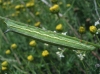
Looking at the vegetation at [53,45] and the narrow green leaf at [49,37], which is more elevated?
the narrow green leaf at [49,37]

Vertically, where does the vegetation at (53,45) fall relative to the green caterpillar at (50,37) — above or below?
below

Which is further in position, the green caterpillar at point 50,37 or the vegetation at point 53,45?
the vegetation at point 53,45

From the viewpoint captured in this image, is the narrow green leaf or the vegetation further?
the vegetation

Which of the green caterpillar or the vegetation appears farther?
the vegetation

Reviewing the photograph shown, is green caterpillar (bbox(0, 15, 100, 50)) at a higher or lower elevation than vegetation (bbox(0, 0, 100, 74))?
higher

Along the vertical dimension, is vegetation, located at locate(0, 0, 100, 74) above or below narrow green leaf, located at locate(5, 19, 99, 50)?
below

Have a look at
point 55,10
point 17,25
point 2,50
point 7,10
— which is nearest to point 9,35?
point 2,50

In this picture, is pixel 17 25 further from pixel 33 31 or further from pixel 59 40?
pixel 59 40

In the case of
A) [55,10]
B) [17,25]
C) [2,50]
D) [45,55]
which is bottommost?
[2,50]
